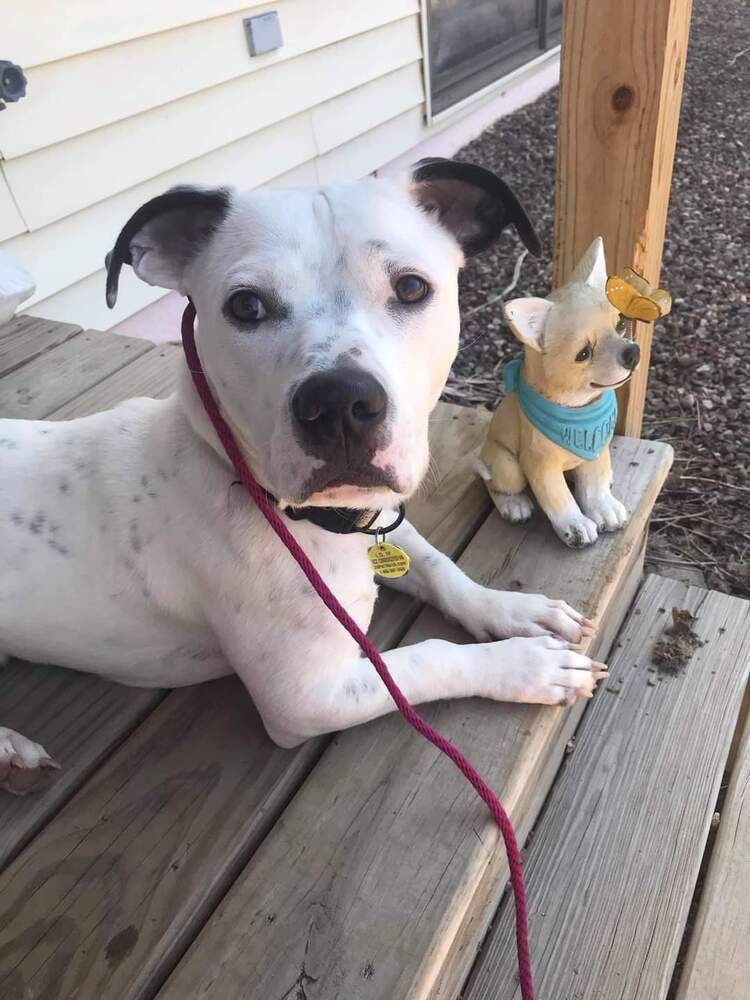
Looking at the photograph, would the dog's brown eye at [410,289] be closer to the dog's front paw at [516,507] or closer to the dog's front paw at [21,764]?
the dog's front paw at [516,507]

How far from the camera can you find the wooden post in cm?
164

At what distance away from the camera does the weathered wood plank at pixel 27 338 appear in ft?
9.76

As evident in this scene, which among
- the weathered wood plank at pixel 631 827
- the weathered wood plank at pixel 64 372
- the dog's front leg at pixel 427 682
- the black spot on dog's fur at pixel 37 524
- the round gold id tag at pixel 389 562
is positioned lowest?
the weathered wood plank at pixel 631 827

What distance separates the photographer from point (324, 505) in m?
1.33

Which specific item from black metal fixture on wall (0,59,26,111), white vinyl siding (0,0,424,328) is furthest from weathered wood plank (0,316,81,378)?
black metal fixture on wall (0,59,26,111)

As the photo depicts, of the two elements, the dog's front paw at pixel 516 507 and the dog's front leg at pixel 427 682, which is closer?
the dog's front leg at pixel 427 682

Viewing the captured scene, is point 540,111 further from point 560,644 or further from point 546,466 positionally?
point 560,644

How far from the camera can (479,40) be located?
6.03 metres

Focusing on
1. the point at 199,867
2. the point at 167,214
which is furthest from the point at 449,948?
the point at 167,214

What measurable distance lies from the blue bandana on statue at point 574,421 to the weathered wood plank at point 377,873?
647mm

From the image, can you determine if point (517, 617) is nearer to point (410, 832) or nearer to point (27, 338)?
point (410, 832)

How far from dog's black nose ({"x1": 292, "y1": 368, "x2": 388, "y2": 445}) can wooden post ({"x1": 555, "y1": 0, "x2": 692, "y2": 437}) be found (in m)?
1.07

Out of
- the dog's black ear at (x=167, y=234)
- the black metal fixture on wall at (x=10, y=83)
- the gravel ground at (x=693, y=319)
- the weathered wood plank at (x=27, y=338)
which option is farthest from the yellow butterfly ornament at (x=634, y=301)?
the black metal fixture on wall at (x=10, y=83)

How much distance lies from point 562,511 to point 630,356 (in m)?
0.44
